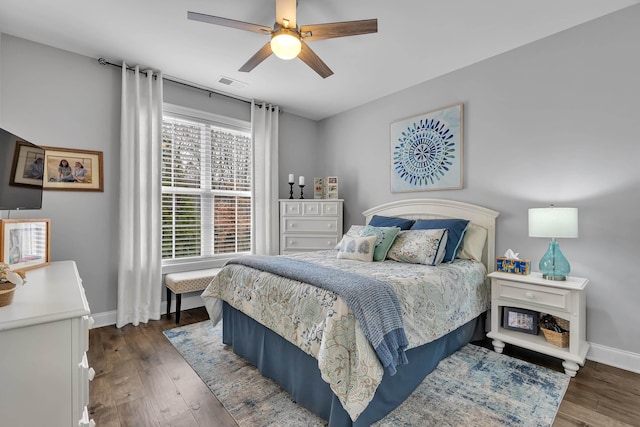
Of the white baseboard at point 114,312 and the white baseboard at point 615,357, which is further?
the white baseboard at point 114,312

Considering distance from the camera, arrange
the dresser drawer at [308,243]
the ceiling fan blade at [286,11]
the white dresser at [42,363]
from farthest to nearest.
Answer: the dresser drawer at [308,243] → the ceiling fan blade at [286,11] → the white dresser at [42,363]

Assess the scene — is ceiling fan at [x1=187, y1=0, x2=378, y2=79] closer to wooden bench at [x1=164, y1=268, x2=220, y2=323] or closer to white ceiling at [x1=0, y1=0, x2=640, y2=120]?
white ceiling at [x1=0, y1=0, x2=640, y2=120]

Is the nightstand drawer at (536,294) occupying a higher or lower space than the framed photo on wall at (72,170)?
lower

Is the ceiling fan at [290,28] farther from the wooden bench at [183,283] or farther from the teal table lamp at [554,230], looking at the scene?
the wooden bench at [183,283]

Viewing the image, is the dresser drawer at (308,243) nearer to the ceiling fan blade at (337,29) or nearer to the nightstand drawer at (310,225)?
the nightstand drawer at (310,225)

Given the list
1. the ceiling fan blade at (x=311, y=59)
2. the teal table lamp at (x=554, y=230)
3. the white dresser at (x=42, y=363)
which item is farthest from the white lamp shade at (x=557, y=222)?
the white dresser at (x=42, y=363)


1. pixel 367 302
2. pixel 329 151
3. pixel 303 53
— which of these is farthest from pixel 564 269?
pixel 329 151

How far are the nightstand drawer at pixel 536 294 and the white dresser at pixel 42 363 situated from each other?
274 centimetres

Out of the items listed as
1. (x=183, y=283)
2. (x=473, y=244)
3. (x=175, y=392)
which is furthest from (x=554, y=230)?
(x=183, y=283)

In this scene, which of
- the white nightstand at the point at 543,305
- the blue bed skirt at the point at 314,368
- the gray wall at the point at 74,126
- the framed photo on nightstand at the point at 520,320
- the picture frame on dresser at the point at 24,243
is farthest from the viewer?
the gray wall at the point at 74,126

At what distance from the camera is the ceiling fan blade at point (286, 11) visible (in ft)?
6.18

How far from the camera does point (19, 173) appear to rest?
1.80m

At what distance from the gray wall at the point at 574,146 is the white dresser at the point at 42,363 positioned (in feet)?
10.4

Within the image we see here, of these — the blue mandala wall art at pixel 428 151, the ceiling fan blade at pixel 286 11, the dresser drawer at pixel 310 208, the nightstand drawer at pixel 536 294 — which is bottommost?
the nightstand drawer at pixel 536 294
